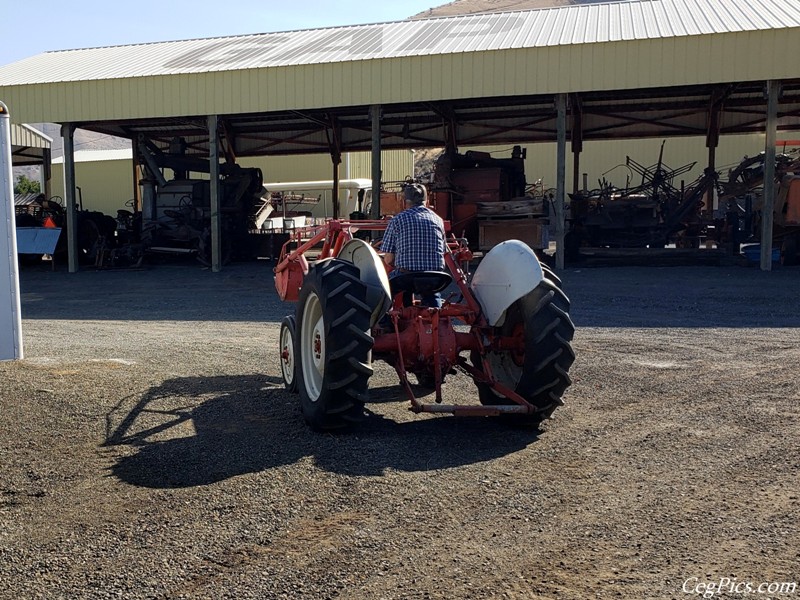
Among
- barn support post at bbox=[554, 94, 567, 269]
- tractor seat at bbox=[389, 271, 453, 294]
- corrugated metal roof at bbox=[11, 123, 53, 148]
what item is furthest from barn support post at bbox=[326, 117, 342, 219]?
tractor seat at bbox=[389, 271, 453, 294]

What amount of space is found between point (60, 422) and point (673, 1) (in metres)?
20.1

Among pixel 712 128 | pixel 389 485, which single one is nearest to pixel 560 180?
pixel 712 128

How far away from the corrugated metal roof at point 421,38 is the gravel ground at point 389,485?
35.1 feet

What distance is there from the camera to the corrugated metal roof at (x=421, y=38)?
17672 mm

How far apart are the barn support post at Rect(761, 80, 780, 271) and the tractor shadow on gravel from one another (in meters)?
11.8

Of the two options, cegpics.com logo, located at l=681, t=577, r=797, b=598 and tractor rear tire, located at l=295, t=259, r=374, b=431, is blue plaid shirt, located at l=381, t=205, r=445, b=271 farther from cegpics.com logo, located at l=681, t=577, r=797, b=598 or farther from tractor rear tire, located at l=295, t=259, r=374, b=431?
cegpics.com logo, located at l=681, t=577, r=797, b=598

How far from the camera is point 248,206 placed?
22.4 m

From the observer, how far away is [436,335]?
19.7 ft

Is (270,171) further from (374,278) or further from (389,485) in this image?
(389,485)

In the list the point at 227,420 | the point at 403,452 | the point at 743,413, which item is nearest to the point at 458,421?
the point at 403,452

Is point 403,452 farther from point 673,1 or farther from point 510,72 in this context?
point 673,1

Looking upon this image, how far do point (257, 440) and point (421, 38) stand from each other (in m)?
16.6

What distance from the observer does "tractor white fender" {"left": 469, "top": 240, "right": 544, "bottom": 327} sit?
5.95 metres

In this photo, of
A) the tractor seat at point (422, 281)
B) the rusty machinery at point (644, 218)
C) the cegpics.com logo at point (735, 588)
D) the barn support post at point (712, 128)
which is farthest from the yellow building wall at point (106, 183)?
the cegpics.com logo at point (735, 588)
